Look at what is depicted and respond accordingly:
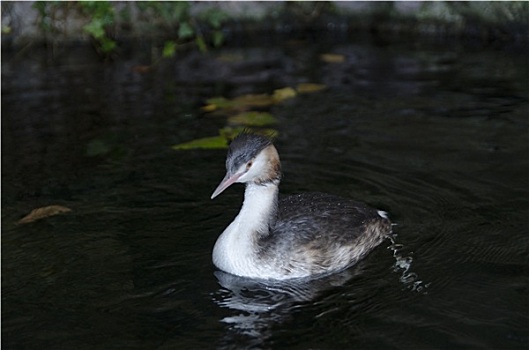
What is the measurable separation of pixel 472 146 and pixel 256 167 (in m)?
2.97

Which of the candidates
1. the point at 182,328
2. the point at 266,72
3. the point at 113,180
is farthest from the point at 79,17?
the point at 182,328

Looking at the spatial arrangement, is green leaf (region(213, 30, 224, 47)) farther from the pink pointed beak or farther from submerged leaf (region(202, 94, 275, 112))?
the pink pointed beak

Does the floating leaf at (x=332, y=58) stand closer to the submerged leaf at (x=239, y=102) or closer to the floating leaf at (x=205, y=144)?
the submerged leaf at (x=239, y=102)

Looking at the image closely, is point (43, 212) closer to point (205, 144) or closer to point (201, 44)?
point (205, 144)

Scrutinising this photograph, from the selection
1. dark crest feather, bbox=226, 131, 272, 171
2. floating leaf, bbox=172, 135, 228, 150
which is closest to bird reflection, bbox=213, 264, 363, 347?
dark crest feather, bbox=226, 131, 272, 171

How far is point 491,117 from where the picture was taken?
9.23 m

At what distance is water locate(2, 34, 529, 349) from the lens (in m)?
5.53

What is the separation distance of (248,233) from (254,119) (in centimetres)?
325

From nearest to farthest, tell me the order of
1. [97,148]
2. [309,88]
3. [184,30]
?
[97,148], [309,88], [184,30]

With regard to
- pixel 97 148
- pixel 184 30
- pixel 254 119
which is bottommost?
pixel 97 148

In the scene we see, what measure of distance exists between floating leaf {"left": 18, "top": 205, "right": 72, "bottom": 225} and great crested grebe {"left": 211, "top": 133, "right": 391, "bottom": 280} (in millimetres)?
1538

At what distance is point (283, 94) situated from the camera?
33.3 feet

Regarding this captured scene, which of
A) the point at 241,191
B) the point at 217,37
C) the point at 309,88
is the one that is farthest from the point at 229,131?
the point at 217,37

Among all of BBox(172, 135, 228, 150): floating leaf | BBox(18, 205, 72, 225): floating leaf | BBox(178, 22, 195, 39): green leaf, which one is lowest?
BBox(18, 205, 72, 225): floating leaf
